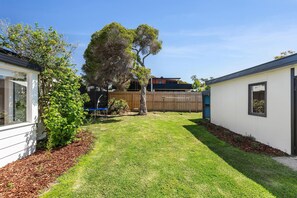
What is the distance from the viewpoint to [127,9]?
897 centimetres

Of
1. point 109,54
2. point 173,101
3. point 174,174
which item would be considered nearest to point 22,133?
point 174,174

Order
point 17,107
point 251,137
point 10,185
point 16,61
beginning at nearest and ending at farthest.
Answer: point 10,185 < point 16,61 < point 17,107 < point 251,137

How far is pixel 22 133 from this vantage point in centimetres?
427

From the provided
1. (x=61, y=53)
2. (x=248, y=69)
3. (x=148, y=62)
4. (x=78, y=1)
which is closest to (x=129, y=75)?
(x=148, y=62)

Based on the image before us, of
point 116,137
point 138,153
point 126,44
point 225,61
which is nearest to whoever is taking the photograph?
point 138,153

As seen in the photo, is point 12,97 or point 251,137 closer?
point 12,97

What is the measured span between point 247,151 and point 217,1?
20.5ft

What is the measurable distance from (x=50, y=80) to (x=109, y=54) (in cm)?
586

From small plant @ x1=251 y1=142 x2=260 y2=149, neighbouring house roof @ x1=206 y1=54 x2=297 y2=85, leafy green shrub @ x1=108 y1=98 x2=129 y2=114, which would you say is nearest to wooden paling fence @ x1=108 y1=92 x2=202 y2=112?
leafy green shrub @ x1=108 y1=98 x2=129 y2=114

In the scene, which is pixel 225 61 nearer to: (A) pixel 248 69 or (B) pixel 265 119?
(A) pixel 248 69

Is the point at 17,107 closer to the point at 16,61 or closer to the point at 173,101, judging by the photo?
the point at 16,61

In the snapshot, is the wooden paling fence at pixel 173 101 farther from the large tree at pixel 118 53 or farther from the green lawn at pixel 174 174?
the green lawn at pixel 174 174

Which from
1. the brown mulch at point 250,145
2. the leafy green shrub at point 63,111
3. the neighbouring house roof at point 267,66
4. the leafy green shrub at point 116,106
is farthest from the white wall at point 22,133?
the leafy green shrub at point 116,106

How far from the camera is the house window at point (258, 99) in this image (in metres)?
5.68
